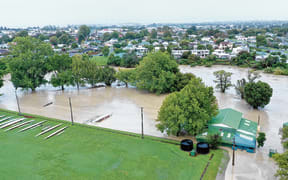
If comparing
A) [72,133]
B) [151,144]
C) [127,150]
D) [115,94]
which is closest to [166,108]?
[151,144]

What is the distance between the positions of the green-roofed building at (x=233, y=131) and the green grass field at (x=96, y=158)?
1.46 metres

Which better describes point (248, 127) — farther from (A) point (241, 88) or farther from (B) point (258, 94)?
(A) point (241, 88)

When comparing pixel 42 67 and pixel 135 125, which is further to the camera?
pixel 42 67

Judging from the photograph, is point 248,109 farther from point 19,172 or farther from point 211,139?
point 19,172

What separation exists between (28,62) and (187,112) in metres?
21.5

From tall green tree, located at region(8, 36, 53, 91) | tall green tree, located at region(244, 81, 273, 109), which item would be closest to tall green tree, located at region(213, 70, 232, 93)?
tall green tree, located at region(244, 81, 273, 109)

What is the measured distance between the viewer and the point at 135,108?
81.6 ft

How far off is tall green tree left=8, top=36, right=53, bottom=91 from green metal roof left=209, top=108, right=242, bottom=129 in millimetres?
21399

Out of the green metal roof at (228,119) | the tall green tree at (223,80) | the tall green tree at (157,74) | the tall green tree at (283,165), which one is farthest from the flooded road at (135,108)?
the tall green tree at (283,165)

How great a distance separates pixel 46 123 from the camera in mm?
20406

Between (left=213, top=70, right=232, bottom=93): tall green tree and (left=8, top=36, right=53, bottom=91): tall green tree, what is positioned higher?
(left=8, top=36, right=53, bottom=91): tall green tree

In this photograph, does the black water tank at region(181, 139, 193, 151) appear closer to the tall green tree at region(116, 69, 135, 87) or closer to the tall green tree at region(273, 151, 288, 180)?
the tall green tree at region(273, 151, 288, 180)

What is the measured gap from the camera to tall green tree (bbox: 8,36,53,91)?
2881cm

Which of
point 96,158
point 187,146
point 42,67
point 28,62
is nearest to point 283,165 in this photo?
point 187,146
